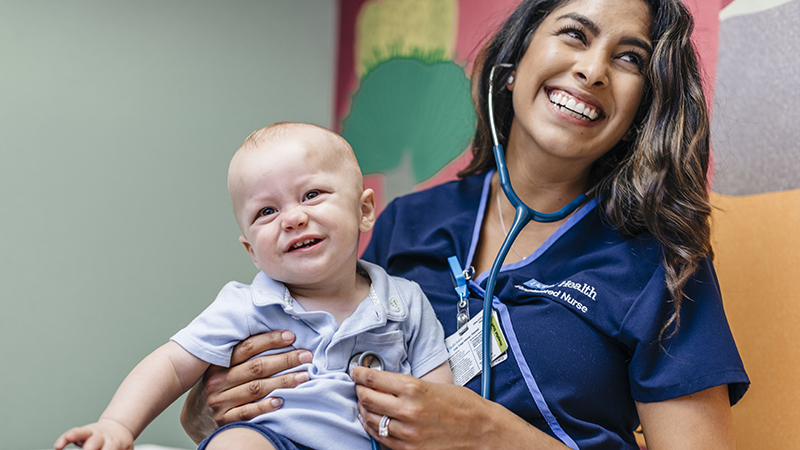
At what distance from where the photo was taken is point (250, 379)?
1.12 m

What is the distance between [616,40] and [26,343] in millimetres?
2207

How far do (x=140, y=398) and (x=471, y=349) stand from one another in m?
0.63

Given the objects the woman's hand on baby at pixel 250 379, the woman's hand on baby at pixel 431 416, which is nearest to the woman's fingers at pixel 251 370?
the woman's hand on baby at pixel 250 379

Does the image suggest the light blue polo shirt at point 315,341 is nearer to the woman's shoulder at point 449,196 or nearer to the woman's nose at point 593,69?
the woman's shoulder at point 449,196

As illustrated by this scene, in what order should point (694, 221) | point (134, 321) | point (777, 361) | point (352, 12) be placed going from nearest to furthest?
point (694, 221) < point (777, 361) < point (134, 321) < point (352, 12)

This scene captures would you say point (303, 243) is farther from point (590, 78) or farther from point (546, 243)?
point (590, 78)

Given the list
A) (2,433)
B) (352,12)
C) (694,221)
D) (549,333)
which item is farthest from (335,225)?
(352,12)

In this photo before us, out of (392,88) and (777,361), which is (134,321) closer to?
(392,88)

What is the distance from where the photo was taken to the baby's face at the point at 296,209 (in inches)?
41.6

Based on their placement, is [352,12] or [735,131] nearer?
[735,131]

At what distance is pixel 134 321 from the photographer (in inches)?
95.6

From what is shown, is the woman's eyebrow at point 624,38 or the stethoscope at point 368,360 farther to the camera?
the woman's eyebrow at point 624,38

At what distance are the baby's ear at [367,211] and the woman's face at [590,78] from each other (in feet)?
1.39

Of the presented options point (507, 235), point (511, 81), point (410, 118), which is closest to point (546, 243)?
point (507, 235)
